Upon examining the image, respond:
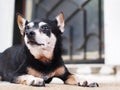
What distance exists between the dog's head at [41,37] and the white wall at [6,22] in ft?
1.73

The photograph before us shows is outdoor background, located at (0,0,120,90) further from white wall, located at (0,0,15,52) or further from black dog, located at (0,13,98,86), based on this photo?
black dog, located at (0,13,98,86)

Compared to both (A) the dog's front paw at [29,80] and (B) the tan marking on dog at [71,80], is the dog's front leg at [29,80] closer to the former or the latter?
(A) the dog's front paw at [29,80]

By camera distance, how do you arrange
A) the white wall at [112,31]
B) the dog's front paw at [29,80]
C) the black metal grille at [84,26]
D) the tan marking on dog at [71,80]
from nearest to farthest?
1. the dog's front paw at [29,80]
2. the tan marking on dog at [71,80]
3. the white wall at [112,31]
4. the black metal grille at [84,26]

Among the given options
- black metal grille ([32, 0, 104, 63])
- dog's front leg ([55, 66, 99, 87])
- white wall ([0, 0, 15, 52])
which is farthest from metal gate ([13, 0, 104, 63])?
dog's front leg ([55, 66, 99, 87])

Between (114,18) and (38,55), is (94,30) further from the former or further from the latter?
(38,55)

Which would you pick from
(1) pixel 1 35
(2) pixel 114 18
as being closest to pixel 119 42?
(2) pixel 114 18

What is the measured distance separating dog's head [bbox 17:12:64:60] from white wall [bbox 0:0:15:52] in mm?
528

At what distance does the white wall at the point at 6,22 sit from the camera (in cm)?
128

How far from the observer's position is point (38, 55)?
738 millimetres

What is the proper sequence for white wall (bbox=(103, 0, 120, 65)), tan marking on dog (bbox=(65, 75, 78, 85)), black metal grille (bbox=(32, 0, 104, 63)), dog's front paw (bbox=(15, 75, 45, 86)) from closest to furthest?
1. dog's front paw (bbox=(15, 75, 45, 86))
2. tan marking on dog (bbox=(65, 75, 78, 85))
3. white wall (bbox=(103, 0, 120, 65))
4. black metal grille (bbox=(32, 0, 104, 63))

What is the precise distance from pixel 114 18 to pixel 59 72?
49 cm

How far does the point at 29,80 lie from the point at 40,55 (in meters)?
0.10

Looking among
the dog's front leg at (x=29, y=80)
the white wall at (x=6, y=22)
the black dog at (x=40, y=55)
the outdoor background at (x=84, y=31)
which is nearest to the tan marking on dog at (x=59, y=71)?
the black dog at (x=40, y=55)

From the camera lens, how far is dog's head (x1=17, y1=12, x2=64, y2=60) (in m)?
0.72
